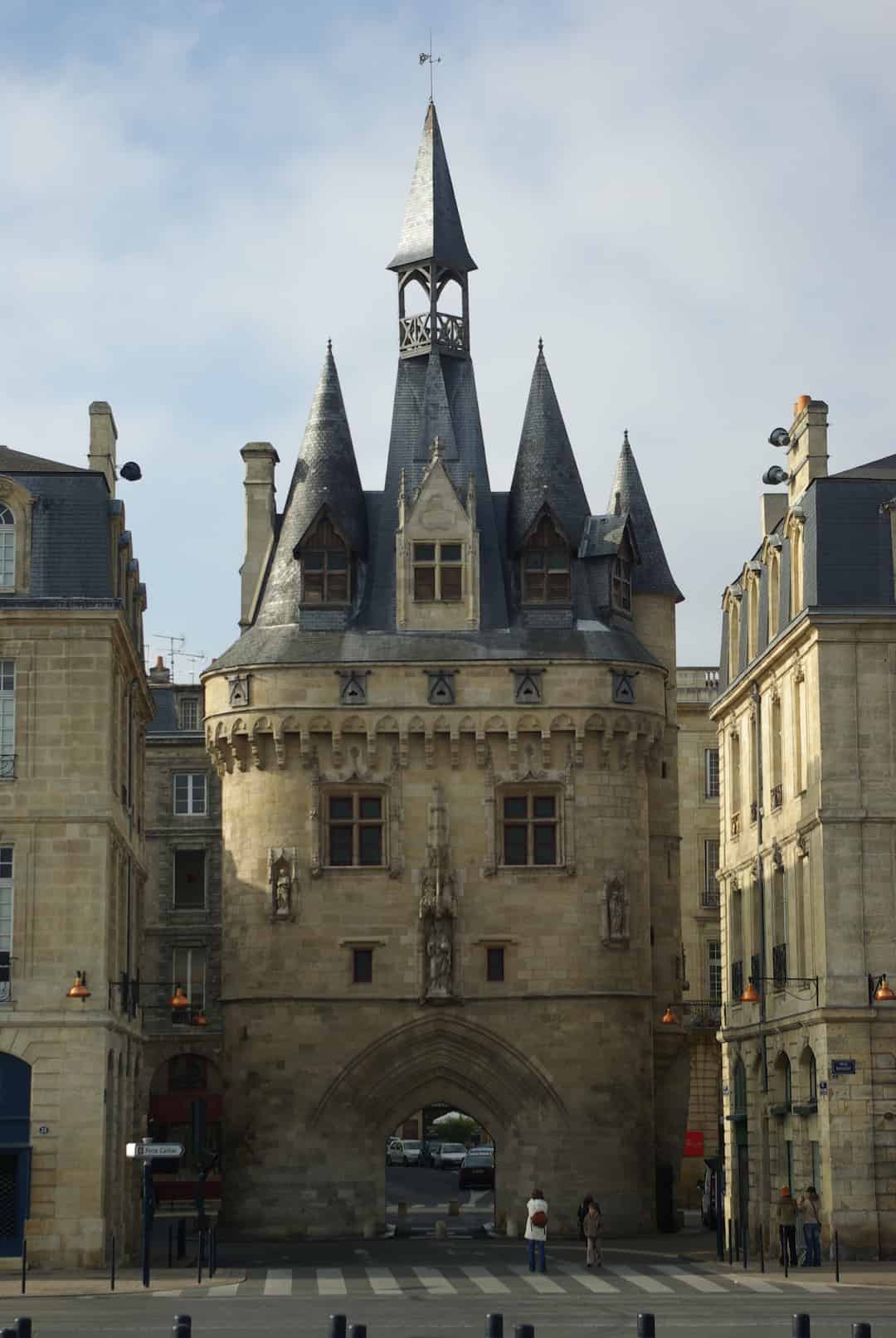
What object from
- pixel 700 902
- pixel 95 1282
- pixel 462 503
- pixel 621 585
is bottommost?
pixel 95 1282

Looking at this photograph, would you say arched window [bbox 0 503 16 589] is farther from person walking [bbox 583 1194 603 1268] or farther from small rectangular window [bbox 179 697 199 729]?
small rectangular window [bbox 179 697 199 729]

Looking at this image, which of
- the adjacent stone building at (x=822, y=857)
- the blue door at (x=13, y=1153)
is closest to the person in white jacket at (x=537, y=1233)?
the adjacent stone building at (x=822, y=857)

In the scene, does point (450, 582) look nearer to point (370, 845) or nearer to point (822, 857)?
point (370, 845)

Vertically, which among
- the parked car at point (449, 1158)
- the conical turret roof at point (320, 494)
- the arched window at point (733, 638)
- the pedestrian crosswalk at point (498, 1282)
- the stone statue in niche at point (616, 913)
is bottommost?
the parked car at point (449, 1158)

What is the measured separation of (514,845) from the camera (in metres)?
53.2

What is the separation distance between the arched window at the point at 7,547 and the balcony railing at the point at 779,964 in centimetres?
1576

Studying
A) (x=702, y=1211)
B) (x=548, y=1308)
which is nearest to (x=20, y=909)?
(x=548, y=1308)

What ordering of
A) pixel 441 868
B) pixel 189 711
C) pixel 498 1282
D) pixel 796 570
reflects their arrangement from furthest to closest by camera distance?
1. pixel 189 711
2. pixel 441 868
3. pixel 796 570
4. pixel 498 1282

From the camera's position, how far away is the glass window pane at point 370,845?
174ft

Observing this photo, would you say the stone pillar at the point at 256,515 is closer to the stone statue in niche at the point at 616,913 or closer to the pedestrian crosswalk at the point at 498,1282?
the stone statue in niche at the point at 616,913

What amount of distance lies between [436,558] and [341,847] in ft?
24.2

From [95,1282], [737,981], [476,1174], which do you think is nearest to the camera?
[95,1282]

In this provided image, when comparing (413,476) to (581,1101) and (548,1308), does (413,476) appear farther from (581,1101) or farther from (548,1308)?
(548,1308)

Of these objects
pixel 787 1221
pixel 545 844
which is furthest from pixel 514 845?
pixel 787 1221
